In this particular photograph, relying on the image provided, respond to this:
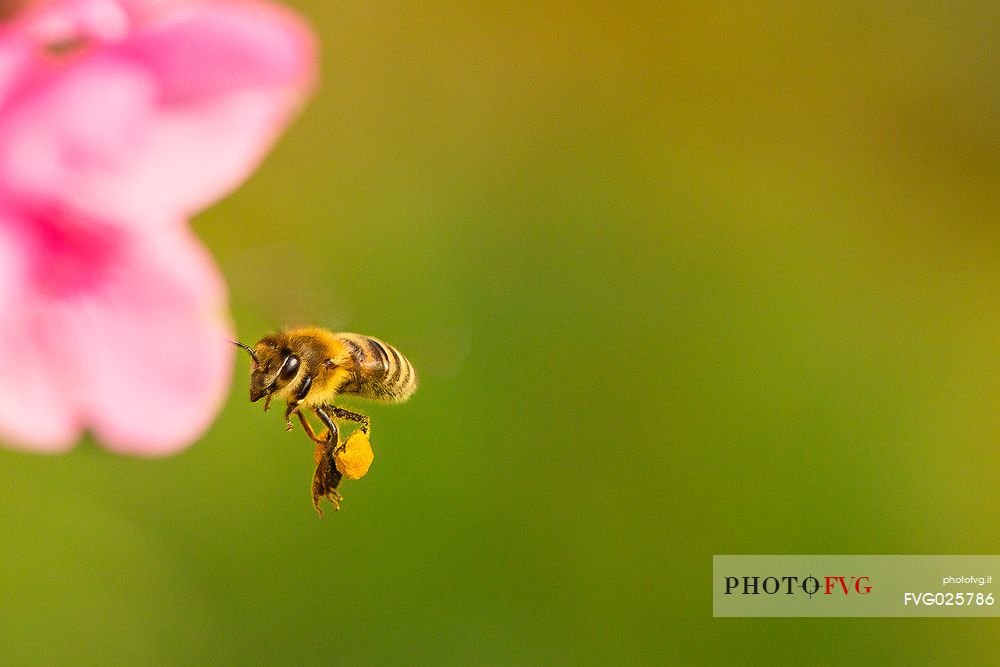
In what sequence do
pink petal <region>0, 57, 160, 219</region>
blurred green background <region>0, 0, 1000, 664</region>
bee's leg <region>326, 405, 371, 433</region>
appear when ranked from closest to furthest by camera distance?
pink petal <region>0, 57, 160, 219</region> < bee's leg <region>326, 405, 371, 433</region> < blurred green background <region>0, 0, 1000, 664</region>

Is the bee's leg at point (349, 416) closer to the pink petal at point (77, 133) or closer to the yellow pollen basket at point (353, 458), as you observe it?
the yellow pollen basket at point (353, 458)

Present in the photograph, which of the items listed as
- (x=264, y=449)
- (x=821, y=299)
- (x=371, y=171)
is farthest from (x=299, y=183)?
(x=821, y=299)

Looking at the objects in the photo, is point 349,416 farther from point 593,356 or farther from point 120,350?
point 593,356

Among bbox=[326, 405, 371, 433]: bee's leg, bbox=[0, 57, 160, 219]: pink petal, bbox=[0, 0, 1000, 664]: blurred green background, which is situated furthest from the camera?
bbox=[0, 0, 1000, 664]: blurred green background

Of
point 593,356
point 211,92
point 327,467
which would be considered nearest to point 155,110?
point 211,92

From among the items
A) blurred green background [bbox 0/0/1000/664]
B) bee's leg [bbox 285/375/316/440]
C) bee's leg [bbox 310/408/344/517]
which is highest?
blurred green background [bbox 0/0/1000/664]

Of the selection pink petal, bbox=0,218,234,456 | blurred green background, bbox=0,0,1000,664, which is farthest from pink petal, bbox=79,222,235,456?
blurred green background, bbox=0,0,1000,664

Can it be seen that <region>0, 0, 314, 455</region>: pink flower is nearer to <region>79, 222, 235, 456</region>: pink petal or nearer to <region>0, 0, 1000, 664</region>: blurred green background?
<region>79, 222, 235, 456</region>: pink petal

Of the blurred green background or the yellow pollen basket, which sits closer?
the yellow pollen basket
